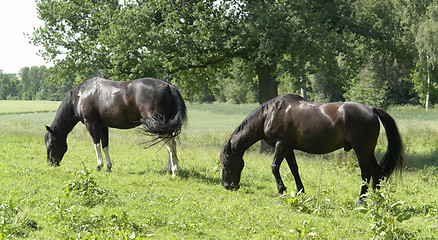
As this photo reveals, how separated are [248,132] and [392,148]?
2.96 m

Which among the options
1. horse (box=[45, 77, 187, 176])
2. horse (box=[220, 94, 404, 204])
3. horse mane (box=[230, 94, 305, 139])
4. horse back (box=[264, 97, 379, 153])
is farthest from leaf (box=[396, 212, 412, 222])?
horse (box=[45, 77, 187, 176])

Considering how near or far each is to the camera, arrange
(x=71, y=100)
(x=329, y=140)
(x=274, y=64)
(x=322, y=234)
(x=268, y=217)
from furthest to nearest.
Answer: (x=274, y=64) → (x=71, y=100) → (x=329, y=140) → (x=268, y=217) → (x=322, y=234)

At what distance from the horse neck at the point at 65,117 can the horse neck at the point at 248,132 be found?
16.5ft

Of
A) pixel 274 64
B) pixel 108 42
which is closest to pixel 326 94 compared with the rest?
pixel 274 64

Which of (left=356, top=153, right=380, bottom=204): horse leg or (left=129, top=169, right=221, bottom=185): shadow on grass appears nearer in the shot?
(left=356, top=153, right=380, bottom=204): horse leg

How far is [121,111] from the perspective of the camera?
1138 cm

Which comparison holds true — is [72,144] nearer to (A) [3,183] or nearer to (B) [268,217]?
(A) [3,183]

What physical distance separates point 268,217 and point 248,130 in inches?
111

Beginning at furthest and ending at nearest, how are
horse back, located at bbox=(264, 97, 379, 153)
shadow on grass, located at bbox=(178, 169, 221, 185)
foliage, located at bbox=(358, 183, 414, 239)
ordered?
shadow on grass, located at bbox=(178, 169, 221, 185) < horse back, located at bbox=(264, 97, 379, 153) < foliage, located at bbox=(358, 183, 414, 239)

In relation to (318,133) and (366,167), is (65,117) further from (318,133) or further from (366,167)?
(366,167)

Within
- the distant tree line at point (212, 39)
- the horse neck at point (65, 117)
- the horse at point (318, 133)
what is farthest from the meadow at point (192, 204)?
the distant tree line at point (212, 39)

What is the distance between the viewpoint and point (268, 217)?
24.2 ft

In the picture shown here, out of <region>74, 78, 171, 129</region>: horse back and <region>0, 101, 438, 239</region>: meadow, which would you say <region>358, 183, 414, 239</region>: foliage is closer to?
<region>0, 101, 438, 239</region>: meadow

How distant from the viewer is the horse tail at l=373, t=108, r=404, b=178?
8.72 metres
